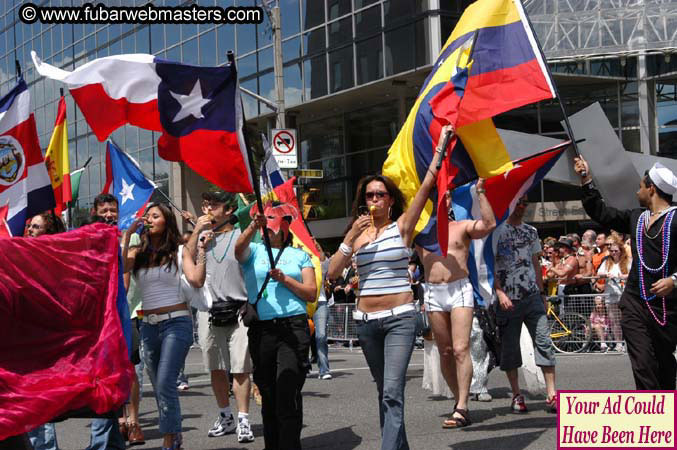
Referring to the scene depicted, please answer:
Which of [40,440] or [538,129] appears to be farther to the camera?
[538,129]

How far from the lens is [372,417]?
9250 mm

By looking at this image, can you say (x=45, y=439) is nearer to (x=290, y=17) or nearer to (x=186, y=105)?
(x=186, y=105)

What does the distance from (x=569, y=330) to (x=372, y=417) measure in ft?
22.2

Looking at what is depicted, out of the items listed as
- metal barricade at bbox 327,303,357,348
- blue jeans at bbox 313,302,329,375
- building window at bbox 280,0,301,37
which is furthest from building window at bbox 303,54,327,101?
blue jeans at bbox 313,302,329,375

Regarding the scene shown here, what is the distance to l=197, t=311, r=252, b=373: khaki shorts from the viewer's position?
8547 millimetres

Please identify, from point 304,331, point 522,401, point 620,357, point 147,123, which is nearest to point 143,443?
point 304,331

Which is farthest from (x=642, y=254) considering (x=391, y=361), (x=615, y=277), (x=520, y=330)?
(x=615, y=277)

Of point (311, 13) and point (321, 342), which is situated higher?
point (311, 13)

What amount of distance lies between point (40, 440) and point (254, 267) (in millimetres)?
2047

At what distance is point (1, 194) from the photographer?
27.7ft

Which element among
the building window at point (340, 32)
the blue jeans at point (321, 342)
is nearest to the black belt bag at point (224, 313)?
the blue jeans at point (321, 342)

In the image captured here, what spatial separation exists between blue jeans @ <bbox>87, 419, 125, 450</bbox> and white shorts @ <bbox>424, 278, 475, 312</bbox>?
328 centimetres

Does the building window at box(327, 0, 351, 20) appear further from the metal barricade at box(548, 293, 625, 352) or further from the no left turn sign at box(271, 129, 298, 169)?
the metal barricade at box(548, 293, 625, 352)

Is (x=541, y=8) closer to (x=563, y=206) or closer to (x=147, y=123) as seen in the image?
(x=563, y=206)
